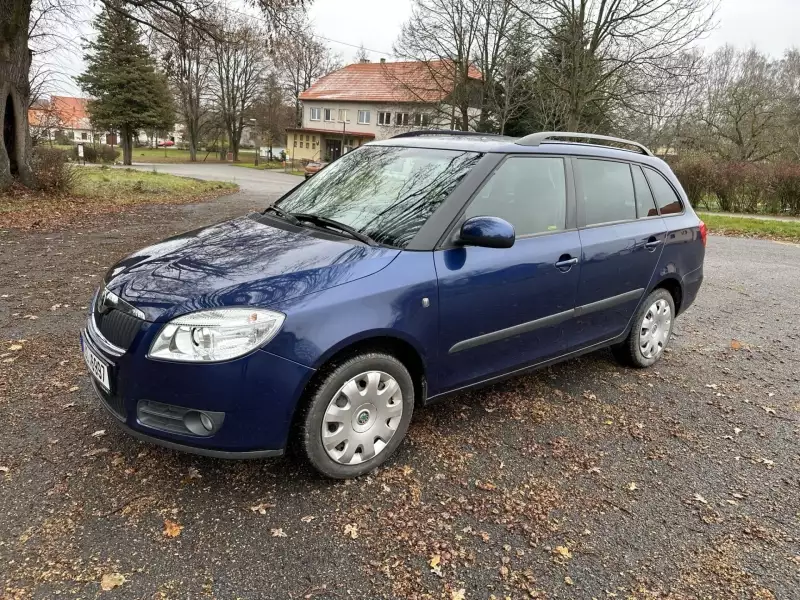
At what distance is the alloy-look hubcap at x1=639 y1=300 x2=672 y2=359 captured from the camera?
4562 mm

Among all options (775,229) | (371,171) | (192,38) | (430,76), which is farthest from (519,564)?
(430,76)

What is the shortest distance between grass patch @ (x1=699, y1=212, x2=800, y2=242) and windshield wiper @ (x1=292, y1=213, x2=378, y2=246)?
48.5ft

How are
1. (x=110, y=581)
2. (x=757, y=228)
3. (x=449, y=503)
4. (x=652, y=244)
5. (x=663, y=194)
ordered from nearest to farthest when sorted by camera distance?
(x=110, y=581) < (x=449, y=503) < (x=652, y=244) < (x=663, y=194) < (x=757, y=228)

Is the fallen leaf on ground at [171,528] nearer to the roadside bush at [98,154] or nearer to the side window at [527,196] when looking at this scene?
the side window at [527,196]

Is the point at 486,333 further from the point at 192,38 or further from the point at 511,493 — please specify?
the point at 192,38

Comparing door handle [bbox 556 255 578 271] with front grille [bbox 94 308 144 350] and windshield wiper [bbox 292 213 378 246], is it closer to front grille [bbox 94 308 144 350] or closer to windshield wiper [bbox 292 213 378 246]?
windshield wiper [bbox 292 213 378 246]

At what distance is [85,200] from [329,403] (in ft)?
44.0

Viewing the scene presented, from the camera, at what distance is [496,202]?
338 centimetres

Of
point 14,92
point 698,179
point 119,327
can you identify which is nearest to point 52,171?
point 14,92

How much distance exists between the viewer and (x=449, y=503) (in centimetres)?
275

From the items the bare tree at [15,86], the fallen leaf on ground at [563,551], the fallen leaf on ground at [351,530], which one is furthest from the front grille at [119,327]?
the bare tree at [15,86]

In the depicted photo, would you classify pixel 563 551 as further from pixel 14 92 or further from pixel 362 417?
pixel 14 92

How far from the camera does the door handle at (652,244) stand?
4.28 m

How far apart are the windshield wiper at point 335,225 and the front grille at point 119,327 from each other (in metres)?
1.20
